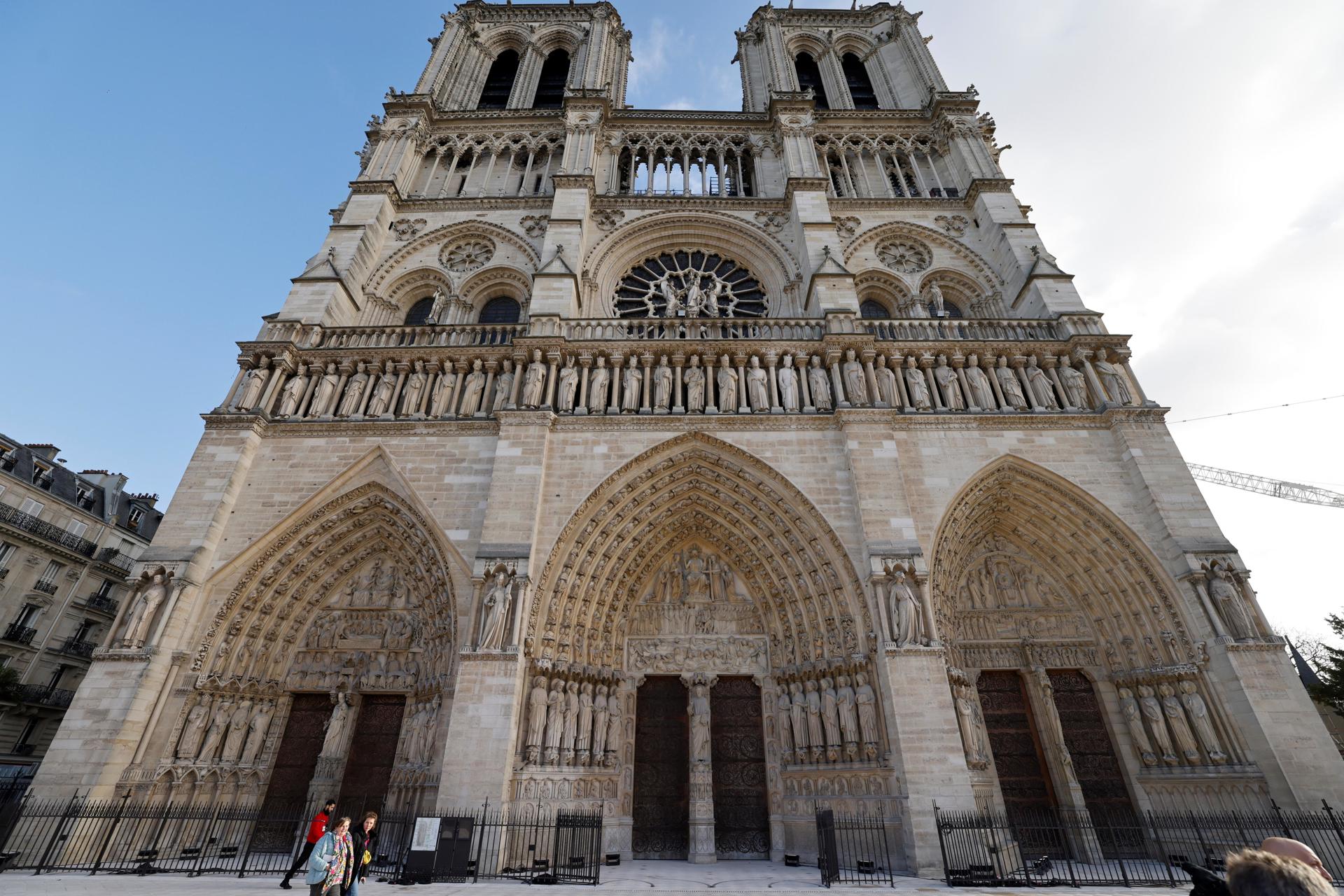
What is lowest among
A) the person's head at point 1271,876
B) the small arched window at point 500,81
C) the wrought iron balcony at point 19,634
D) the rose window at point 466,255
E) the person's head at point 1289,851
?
the person's head at point 1271,876

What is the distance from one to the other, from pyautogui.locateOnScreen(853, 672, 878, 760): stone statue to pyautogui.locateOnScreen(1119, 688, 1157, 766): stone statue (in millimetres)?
4049

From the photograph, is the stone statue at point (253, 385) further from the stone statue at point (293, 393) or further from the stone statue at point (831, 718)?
the stone statue at point (831, 718)

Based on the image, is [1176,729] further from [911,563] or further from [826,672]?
[826,672]

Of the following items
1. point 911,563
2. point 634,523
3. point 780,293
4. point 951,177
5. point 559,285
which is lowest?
point 911,563

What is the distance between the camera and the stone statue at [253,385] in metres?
10.6

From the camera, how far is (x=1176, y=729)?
27.4 ft

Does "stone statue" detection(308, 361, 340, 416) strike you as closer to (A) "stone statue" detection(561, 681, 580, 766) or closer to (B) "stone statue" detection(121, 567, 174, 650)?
(B) "stone statue" detection(121, 567, 174, 650)

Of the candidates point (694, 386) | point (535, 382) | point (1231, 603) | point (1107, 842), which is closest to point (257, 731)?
point (535, 382)

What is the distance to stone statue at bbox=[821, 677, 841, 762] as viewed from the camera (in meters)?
8.27

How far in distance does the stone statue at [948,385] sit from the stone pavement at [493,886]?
6866 mm

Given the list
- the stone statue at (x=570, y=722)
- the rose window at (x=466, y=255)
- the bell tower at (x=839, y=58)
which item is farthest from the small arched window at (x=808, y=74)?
the stone statue at (x=570, y=722)

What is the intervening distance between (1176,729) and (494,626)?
31.2 ft

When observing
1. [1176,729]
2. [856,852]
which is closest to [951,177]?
[1176,729]

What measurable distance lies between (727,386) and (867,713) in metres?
5.53
